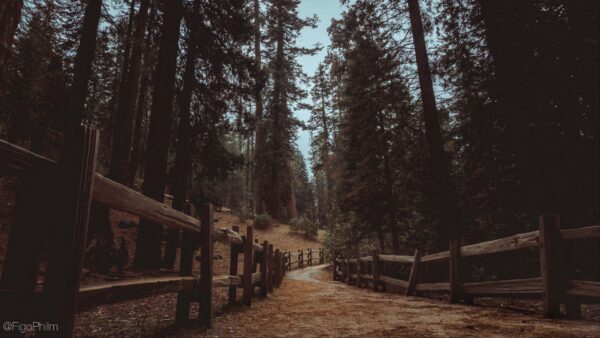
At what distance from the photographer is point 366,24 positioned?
13.0m

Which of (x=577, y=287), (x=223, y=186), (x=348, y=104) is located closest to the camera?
(x=577, y=287)

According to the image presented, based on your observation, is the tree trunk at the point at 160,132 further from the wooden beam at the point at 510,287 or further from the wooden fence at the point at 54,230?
the wooden beam at the point at 510,287

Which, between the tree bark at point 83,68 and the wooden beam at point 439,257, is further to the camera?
the tree bark at point 83,68

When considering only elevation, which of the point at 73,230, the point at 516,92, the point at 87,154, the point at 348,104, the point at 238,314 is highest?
the point at 348,104

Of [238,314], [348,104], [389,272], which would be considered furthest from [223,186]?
[238,314]

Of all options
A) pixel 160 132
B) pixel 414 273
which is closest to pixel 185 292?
pixel 160 132

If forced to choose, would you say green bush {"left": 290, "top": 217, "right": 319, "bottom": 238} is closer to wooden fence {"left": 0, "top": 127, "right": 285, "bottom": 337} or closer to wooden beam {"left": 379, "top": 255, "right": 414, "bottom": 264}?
wooden beam {"left": 379, "top": 255, "right": 414, "bottom": 264}

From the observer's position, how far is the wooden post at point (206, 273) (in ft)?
15.7

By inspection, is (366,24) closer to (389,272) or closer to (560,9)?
(560,9)

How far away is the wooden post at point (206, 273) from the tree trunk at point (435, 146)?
7.37 meters

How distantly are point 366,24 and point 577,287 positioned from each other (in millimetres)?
10880

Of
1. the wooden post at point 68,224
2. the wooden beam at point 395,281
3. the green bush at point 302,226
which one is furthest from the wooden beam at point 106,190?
the green bush at point 302,226

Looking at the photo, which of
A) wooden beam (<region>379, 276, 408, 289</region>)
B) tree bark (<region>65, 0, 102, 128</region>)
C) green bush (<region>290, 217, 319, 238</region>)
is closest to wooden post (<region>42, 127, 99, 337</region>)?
tree bark (<region>65, 0, 102, 128</region>)

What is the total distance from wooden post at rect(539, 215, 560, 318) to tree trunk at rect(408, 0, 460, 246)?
193 inches
